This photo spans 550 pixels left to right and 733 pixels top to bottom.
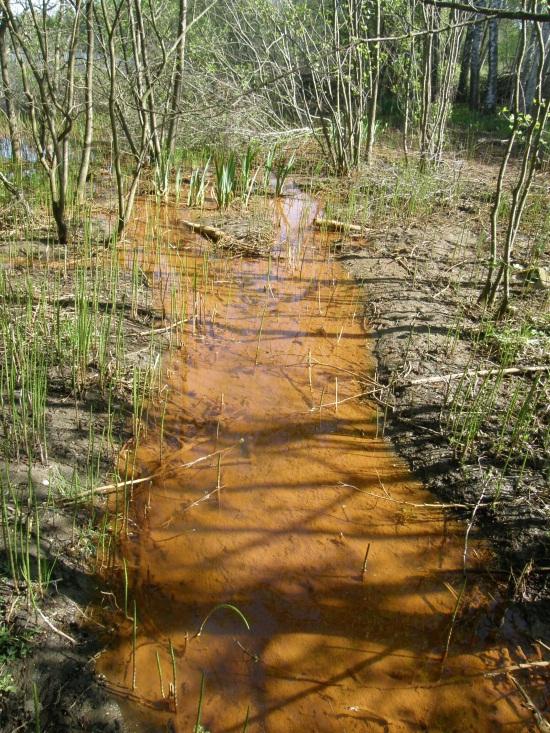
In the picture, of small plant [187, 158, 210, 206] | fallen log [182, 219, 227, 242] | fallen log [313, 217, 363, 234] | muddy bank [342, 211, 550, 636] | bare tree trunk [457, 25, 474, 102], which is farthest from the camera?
bare tree trunk [457, 25, 474, 102]

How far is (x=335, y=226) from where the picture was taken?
608 centimetres

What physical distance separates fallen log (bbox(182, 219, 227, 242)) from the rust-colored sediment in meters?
2.27

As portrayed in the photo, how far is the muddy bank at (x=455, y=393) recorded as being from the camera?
6.92 ft

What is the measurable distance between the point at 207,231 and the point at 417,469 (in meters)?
3.81

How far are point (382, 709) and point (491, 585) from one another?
2.26 ft

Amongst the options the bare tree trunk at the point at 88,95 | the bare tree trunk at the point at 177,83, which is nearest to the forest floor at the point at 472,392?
the bare tree trunk at the point at 88,95

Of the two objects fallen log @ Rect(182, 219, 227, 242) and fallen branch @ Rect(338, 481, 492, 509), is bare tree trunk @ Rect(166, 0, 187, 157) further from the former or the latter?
fallen branch @ Rect(338, 481, 492, 509)

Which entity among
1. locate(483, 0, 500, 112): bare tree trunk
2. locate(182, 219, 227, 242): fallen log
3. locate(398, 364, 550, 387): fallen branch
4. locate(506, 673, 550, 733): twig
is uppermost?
locate(483, 0, 500, 112): bare tree trunk

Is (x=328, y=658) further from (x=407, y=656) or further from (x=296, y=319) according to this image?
(x=296, y=319)

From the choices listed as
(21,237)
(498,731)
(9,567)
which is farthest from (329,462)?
(21,237)

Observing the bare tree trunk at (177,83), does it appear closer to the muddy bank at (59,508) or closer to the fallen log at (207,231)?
the fallen log at (207,231)

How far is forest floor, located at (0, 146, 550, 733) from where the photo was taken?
1.57 meters

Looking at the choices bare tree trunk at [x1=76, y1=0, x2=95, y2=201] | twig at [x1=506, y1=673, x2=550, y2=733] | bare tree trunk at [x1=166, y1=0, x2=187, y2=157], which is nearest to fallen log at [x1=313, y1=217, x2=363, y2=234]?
bare tree trunk at [x1=166, y1=0, x2=187, y2=157]

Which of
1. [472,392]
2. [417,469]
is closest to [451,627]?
[417,469]
